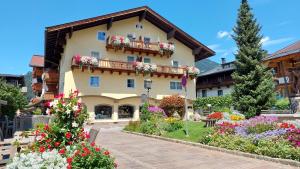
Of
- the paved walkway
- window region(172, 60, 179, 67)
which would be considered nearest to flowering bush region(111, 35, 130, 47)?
window region(172, 60, 179, 67)

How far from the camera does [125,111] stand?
112ft

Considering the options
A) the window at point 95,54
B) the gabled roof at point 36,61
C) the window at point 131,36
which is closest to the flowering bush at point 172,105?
the window at point 95,54

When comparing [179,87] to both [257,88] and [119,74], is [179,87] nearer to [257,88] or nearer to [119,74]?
[119,74]

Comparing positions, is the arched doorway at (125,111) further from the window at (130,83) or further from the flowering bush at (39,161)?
the flowering bush at (39,161)

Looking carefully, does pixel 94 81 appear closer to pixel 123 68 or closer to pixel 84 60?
pixel 84 60

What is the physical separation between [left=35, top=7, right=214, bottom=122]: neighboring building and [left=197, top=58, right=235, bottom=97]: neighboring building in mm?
6968

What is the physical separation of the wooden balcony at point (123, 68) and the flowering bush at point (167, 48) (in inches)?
82.6

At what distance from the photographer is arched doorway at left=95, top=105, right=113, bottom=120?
31.9 meters

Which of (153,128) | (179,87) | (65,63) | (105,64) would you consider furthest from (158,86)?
(153,128)

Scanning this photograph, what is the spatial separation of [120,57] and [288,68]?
778 inches

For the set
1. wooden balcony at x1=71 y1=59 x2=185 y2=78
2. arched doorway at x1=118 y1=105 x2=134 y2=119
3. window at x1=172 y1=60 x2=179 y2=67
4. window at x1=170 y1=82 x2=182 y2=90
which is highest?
window at x1=172 y1=60 x2=179 y2=67

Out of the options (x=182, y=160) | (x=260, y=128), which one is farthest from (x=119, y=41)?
(x=182, y=160)

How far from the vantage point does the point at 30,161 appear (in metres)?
5.36

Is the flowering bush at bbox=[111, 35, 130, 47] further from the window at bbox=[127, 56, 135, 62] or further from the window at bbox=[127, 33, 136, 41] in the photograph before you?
the window at bbox=[127, 56, 135, 62]
